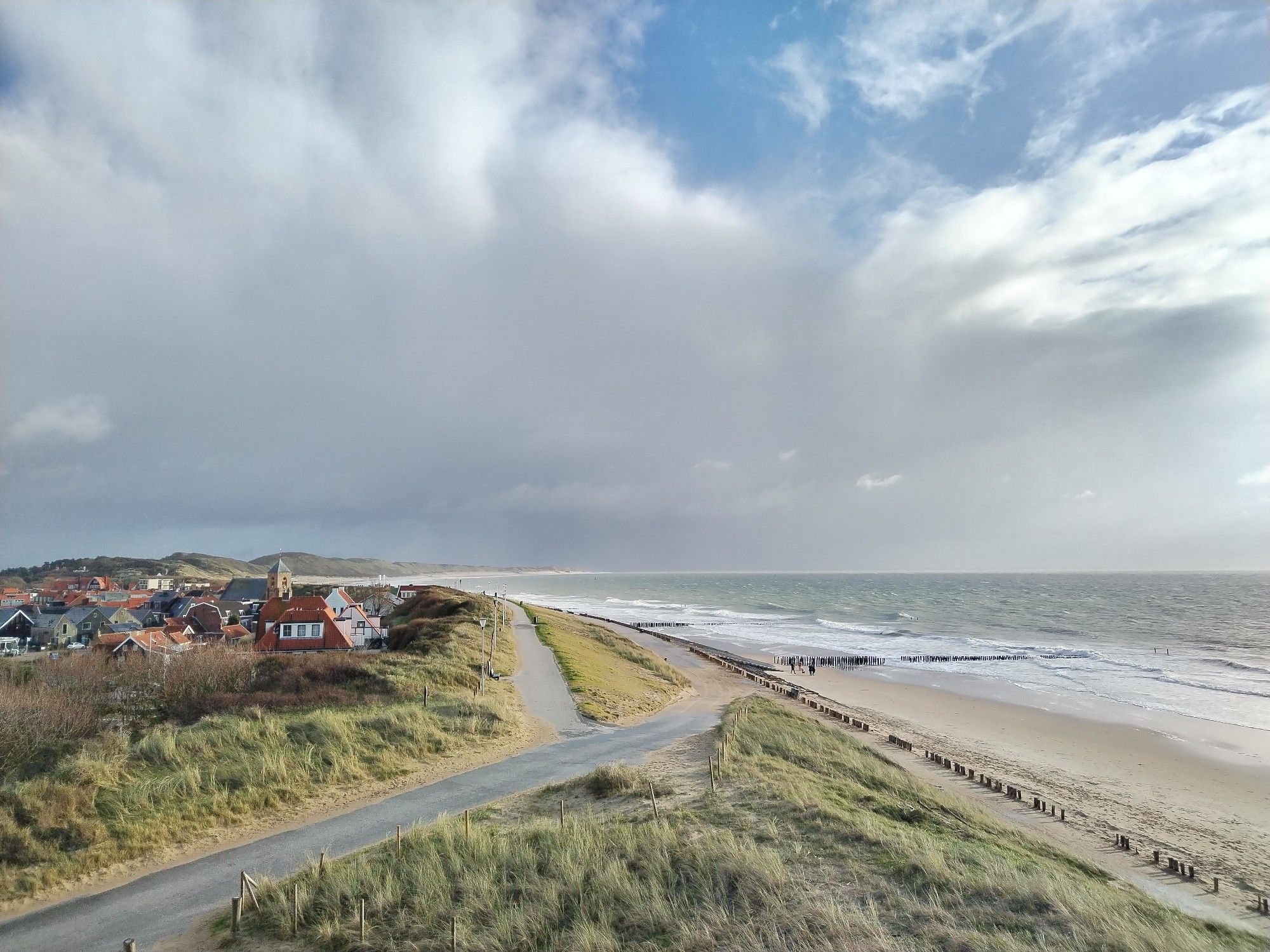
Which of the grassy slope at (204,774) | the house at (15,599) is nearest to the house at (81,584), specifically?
the house at (15,599)

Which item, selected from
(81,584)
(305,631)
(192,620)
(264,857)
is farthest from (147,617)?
(264,857)

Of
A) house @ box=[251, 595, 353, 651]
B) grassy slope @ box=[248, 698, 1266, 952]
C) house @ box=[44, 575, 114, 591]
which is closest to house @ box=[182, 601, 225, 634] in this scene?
house @ box=[251, 595, 353, 651]

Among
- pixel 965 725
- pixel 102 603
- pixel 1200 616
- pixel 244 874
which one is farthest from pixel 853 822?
pixel 1200 616

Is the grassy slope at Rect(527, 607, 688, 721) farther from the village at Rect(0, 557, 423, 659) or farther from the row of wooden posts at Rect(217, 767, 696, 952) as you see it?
the row of wooden posts at Rect(217, 767, 696, 952)

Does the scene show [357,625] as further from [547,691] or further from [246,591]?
[246,591]

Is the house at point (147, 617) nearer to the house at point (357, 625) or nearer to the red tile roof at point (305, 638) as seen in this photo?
the red tile roof at point (305, 638)
